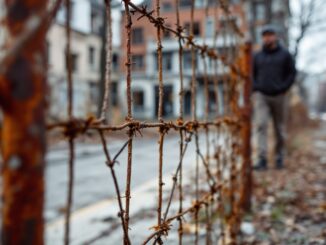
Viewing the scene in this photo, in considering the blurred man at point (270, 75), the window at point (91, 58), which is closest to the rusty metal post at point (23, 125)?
the blurred man at point (270, 75)

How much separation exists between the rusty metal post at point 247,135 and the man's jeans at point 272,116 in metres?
2.21

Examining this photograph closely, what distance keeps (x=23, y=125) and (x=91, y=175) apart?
5.99 meters

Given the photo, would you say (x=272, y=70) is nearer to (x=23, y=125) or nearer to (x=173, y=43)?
(x=173, y=43)

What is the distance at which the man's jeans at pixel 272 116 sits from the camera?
5.62 metres

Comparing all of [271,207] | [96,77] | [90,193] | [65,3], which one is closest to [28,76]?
[65,3]

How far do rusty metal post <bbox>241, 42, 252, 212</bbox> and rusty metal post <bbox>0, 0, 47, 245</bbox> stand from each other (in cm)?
277

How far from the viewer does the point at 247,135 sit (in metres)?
3.26

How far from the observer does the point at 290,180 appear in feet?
15.7

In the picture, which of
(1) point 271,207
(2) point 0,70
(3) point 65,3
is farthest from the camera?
(1) point 271,207

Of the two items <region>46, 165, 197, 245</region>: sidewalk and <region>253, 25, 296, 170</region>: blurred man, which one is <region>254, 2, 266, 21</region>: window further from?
<region>46, 165, 197, 245</region>: sidewalk

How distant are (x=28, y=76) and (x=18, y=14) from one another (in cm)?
7

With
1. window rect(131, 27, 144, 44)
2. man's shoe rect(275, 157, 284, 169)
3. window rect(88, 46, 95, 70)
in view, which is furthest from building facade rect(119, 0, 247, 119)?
window rect(88, 46, 95, 70)

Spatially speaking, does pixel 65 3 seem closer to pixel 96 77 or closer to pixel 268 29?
pixel 268 29

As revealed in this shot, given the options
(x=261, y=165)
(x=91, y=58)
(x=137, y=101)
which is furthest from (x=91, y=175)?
(x=91, y=58)
